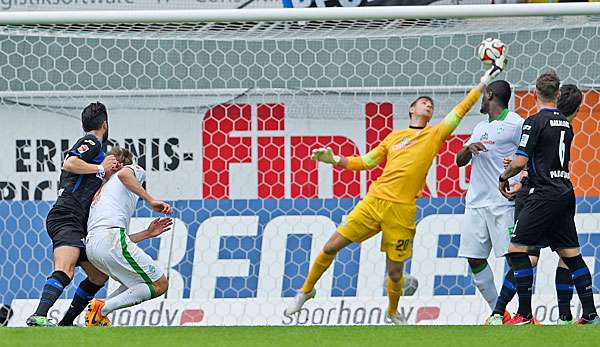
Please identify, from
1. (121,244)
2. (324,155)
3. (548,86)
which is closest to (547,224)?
(548,86)

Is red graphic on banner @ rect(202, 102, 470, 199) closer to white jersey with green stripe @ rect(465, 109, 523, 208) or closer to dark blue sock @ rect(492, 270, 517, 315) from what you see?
white jersey with green stripe @ rect(465, 109, 523, 208)

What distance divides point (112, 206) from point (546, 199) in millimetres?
2481

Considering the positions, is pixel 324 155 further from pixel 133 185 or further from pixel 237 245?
pixel 237 245

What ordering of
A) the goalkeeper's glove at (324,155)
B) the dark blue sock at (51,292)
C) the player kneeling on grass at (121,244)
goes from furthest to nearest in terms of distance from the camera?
the goalkeeper's glove at (324,155), the player kneeling on grass at (121,244), the dark blue sock at (51,292)

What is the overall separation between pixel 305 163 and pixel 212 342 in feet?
10.0

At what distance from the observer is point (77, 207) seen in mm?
7215

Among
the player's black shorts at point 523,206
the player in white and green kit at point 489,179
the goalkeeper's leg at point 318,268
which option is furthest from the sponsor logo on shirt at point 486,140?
the goalkeeper's leg at point 318,268

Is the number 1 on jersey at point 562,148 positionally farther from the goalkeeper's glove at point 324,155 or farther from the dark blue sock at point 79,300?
the dark blue sock at point 79,300

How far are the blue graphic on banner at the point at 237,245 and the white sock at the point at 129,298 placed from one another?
4.39ft

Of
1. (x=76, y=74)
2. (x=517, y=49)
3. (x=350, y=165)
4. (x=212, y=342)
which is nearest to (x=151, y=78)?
(x=76, y=74)

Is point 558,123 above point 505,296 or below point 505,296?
above

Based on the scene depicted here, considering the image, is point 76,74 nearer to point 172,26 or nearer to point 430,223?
point 172,26

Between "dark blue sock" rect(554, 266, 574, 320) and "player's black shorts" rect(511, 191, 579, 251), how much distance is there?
0.30 meters

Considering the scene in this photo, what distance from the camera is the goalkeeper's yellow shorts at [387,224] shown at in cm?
743
